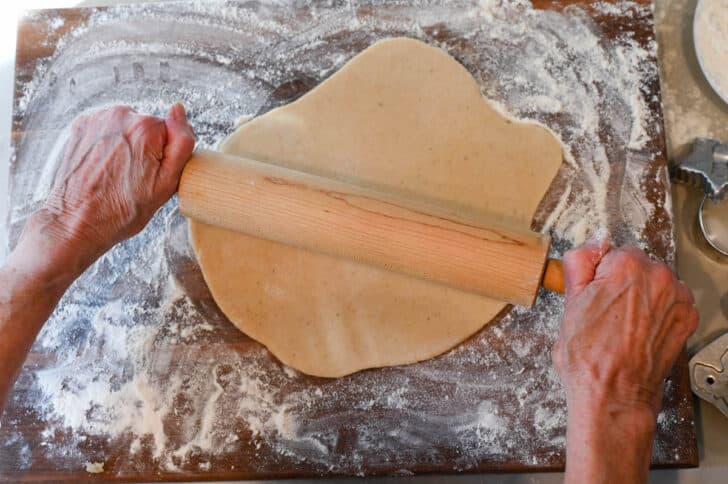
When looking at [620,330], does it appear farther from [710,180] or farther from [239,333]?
[239,333]

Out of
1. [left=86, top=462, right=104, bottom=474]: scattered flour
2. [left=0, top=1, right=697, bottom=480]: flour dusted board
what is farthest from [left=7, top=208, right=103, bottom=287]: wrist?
[left=86, top=462, right=104, bottom=474]: scattered flour

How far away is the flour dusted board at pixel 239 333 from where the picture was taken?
5.37 ft

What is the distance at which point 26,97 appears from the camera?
1850 millimetres

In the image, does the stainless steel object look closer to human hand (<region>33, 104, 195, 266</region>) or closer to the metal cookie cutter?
the metal cookie cutter

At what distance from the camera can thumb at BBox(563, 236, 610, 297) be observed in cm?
141

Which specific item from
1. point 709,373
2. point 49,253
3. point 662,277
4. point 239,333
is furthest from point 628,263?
point 49,253

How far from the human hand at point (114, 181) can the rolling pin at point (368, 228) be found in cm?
6

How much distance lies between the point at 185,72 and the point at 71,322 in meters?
0.76

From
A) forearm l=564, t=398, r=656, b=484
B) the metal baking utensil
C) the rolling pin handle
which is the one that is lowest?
the metal baking utensil

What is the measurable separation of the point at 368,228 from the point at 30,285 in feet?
2.61

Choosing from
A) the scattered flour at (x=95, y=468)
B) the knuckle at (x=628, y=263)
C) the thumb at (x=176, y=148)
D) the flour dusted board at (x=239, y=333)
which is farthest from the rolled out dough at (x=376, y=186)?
the scattered flour at (x=95, y=468)

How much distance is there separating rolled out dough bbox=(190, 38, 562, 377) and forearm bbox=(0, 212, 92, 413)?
0.33 meters

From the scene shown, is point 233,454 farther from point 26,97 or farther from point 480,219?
point 26,97

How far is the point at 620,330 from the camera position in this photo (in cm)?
137
